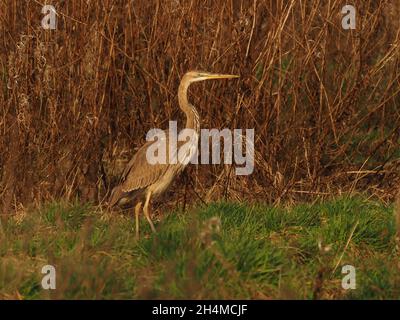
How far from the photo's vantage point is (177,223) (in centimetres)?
612

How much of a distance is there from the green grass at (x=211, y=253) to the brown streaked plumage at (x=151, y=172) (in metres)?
0.52

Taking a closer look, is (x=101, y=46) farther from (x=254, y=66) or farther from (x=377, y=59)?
(x=377, y=59)

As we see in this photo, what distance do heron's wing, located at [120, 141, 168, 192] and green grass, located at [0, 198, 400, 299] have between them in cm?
52

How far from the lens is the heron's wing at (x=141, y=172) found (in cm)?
709

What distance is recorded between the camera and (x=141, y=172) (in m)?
7.10

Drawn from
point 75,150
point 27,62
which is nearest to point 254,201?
point 75,150

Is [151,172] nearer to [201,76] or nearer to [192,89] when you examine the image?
[201,76]

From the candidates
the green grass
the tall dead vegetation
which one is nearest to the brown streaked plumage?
the tall dead vegetation

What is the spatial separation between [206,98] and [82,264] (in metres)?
2.85

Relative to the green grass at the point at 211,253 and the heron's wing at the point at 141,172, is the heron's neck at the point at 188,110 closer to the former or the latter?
the heron's wing at the point at 141,172

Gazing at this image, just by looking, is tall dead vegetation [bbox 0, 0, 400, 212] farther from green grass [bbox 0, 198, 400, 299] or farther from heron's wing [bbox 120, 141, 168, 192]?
green grass [bbox 0, 198, 400, 299]

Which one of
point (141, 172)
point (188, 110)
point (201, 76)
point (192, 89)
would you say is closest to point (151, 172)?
point (141, 172)

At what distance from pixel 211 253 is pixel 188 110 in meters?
2.18

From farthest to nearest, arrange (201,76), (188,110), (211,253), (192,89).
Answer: (192,89)
(188,110)
(201,76)
(211,253)
